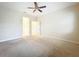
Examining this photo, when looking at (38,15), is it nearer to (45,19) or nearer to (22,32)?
(45,19)

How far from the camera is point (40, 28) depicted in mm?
2145

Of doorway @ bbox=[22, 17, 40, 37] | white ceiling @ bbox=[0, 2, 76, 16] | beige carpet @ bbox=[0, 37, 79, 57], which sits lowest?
beige carpet @ bbox=[0, 37, 79, 57]

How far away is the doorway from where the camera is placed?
2.12 m

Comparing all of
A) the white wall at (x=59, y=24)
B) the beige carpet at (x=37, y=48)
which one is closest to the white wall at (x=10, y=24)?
the beige carpet at (x=37, y=48)

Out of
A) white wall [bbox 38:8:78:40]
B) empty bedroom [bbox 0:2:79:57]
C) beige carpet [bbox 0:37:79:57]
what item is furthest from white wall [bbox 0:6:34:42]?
white wall [bbox 38:8:78:40]

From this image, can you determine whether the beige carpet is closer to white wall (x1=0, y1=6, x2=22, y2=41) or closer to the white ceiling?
white wall (x1=0, y1=6, x2=22, y2=41)

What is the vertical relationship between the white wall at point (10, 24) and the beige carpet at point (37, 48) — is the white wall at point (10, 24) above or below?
above

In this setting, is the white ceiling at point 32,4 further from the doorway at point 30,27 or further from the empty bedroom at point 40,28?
the doorway at point 30,27

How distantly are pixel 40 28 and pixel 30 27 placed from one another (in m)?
0.20

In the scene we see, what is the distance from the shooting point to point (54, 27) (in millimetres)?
2141

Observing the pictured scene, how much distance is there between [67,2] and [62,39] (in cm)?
73

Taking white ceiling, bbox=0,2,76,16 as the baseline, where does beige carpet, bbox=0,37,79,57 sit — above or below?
Answer: below

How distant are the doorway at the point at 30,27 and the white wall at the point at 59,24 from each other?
10 centimetres

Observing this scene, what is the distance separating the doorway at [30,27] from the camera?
2123 mm
